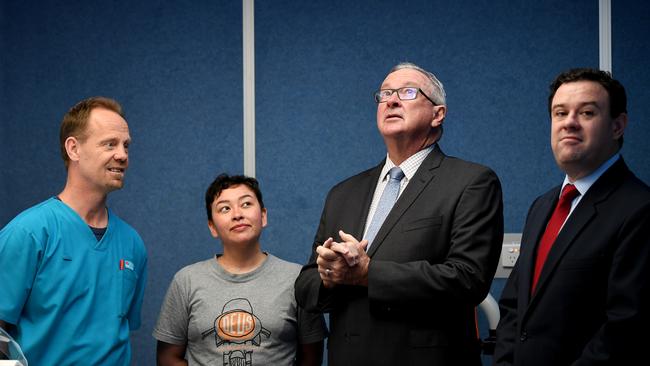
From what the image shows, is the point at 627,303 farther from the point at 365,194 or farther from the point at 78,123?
the point at 78,123

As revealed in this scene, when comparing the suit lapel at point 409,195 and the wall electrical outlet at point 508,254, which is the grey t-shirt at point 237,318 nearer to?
the suit lapel at point 409,195

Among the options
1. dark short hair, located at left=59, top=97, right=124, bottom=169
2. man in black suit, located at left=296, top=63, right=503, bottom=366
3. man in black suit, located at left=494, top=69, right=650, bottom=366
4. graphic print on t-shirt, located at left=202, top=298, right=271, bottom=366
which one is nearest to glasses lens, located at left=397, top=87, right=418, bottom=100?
man in black suit, located at left=296, top=63, right=503, bottom=366

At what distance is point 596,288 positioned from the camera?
1.47 metres

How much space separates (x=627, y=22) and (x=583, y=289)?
1.62m

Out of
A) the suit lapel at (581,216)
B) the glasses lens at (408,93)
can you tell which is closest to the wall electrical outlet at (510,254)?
the glasses lens at (408,93)

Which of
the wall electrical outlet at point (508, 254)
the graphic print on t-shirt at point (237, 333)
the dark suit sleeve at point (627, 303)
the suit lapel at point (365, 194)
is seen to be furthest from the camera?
the wall electrical outlet at point (508, 254)

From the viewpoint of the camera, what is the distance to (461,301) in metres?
1.69

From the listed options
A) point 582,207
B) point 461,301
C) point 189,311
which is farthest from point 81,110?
point 582,207

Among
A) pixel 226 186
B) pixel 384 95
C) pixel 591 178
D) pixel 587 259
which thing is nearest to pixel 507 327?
pixel 587 259

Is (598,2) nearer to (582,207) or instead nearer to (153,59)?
(582,207)

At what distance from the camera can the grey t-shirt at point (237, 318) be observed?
203 centimetres

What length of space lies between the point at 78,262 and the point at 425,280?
96 centimetres

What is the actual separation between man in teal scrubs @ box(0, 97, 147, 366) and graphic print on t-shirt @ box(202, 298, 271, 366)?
0.91 ft

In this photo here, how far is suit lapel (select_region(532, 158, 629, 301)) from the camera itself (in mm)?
1528
